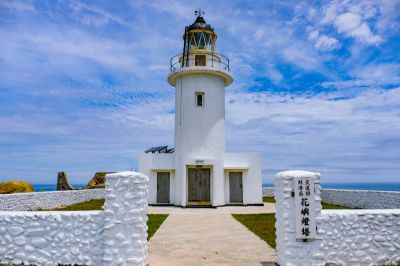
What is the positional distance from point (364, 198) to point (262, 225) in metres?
8.77

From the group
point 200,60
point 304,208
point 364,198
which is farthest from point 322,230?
point 200,60

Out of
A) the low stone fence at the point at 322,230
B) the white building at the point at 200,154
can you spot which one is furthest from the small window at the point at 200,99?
the low stone fence at the point at 322,230

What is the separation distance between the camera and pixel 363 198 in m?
16.8

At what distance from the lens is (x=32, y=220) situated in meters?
6.23

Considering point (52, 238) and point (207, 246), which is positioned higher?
point (52, 238)

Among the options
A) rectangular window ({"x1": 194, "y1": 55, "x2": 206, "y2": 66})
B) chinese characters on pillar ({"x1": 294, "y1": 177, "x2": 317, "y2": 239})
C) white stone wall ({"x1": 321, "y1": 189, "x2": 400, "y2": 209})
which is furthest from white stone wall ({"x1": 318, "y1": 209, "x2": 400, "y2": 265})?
rectangular window ({"x1": 194, "y1": 55, "x2": 206, "y2": 66})

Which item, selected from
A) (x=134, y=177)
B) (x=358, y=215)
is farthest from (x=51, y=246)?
(x=358, y=215)

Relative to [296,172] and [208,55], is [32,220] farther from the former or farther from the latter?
[208,55]

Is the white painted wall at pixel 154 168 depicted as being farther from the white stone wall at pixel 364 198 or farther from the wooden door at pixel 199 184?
the white stone wall at pixel 364 198

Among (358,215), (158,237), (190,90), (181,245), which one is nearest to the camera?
(358,215)

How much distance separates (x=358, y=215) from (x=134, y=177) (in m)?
4.17

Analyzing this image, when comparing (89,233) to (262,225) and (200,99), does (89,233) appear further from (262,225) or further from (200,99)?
(200,99)

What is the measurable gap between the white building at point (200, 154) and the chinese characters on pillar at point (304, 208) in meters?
10.6

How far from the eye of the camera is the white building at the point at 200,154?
659 inches
